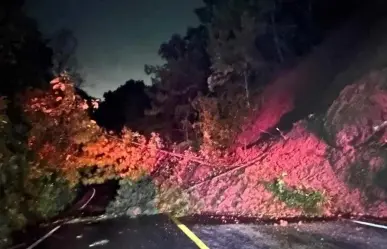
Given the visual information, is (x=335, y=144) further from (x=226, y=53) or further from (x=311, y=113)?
(x=226, y=53)

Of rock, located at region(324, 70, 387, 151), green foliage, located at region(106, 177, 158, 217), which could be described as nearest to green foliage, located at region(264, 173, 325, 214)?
rock, located at region(324, 70, 387, 151)

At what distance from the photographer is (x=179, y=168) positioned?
14.6 metres

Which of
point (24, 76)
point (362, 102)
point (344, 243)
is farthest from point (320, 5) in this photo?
point (344, 243)

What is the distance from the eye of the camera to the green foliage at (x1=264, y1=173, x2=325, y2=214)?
10.5m

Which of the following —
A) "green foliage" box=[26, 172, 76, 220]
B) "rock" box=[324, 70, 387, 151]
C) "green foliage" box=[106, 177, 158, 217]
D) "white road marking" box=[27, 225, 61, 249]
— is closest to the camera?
"white road marking" box=[27, 225, 61, 249]

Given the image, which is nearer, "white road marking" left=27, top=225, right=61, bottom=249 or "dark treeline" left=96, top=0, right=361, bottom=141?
"white road marking" left=27, top=225, right=61, bottom=249

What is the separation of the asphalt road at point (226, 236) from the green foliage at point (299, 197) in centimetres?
145

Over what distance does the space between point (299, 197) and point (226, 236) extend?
3.21 metres

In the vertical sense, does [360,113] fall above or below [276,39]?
below

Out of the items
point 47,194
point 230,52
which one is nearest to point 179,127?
point 230,52

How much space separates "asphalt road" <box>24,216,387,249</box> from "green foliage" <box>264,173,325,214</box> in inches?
57.1

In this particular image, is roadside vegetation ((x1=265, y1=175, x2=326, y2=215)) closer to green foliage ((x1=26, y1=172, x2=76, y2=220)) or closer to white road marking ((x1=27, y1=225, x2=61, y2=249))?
white road marking ((x1=27, y1=225, x2=61, y2=249))

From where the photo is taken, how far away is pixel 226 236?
8.15 metres

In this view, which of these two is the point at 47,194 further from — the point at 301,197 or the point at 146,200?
the point at 301,197
